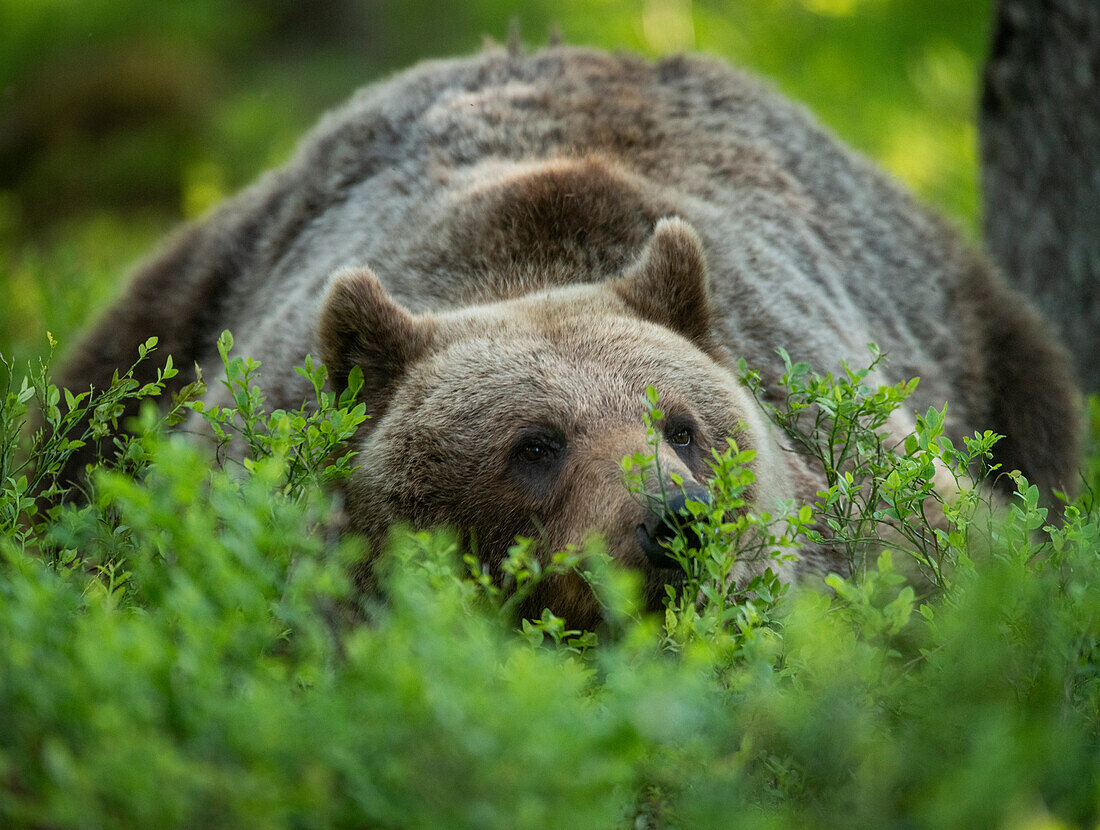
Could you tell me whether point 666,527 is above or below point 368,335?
below

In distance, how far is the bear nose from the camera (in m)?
2.90

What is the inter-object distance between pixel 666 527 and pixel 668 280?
4.12 feet

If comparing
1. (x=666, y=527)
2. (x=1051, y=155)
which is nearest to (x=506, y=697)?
(x=666, y=527)

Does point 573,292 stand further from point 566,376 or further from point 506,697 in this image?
point 506,697

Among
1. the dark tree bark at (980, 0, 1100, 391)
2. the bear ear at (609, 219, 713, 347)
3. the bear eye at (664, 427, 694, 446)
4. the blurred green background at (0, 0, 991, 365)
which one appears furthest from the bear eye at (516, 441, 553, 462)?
the blurred green background at (0, 0, 991, 365)

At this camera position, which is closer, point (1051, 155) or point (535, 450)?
point (535, 450)

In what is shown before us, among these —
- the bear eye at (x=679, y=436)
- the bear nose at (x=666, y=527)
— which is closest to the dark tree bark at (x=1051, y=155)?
the bear eye at (x=679, y=436)

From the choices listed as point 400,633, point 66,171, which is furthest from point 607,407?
point 66,171

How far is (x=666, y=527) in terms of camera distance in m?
2.98

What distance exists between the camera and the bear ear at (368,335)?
3.68m

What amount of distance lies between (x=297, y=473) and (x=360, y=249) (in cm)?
184

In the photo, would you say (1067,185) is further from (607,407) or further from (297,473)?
(297,473)

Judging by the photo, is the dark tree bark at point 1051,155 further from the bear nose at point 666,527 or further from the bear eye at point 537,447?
the bear nose at point 666,527

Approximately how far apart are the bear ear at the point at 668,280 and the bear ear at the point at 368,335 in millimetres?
728
